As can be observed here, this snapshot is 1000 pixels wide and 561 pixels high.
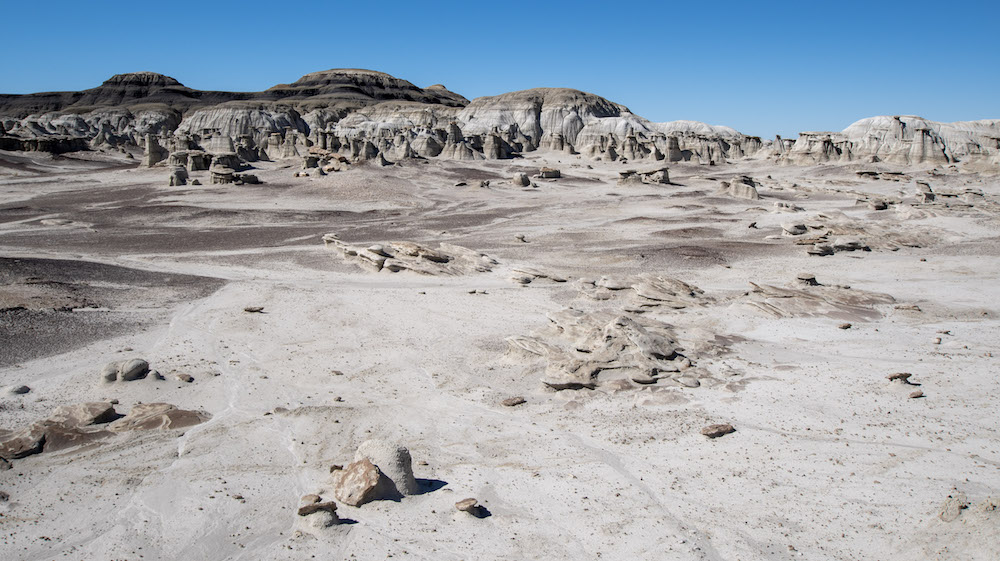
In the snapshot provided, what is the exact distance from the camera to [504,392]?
10164 millimetres

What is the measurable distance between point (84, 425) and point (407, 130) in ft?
235

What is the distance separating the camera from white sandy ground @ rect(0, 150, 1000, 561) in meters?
6.26

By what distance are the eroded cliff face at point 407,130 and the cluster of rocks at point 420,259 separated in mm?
33494

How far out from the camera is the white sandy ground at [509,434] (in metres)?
6.26

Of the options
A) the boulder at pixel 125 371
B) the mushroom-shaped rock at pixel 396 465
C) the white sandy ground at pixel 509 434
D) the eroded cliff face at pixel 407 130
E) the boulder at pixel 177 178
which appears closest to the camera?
the white sandy ground at pixel 509 434

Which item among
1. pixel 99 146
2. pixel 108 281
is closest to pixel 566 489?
pixel 108 281

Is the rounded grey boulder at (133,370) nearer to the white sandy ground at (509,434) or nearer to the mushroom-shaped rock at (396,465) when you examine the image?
the white sandy ground at (509,434)

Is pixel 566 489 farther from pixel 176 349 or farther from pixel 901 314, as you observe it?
pixel 901 314

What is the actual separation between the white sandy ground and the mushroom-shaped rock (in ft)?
0.59

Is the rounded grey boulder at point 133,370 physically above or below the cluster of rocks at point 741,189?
below

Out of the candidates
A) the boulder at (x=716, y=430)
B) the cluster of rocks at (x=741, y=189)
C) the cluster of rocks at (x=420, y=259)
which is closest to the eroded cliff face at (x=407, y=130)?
the cluster of rocks at (x=741, y=189)

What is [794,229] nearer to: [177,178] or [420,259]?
[420,259]

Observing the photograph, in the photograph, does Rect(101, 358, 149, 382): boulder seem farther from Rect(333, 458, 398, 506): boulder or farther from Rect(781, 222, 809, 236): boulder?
Rect(781, 222, 809, 236): boulder

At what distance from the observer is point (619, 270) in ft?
64.3
